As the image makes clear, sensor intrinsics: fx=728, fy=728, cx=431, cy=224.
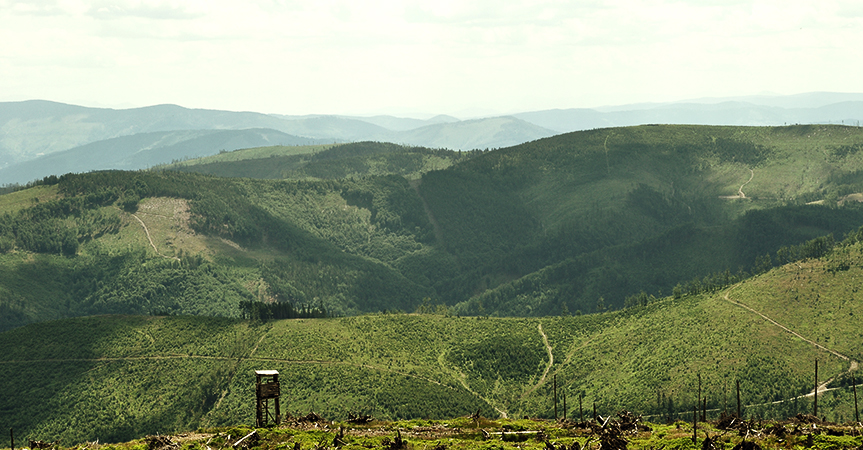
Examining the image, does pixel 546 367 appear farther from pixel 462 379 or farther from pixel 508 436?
pixel 508 436

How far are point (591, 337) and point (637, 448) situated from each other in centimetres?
12872

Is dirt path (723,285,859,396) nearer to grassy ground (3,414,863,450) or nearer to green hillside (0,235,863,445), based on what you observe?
green hillside (0,235,863,445)

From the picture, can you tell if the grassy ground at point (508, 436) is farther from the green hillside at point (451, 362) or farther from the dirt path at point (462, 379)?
the dirt path at point (462, 379)

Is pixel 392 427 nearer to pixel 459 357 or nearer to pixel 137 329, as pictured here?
pixel 459 357

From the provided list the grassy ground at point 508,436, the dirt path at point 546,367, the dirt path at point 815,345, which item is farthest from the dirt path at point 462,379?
the grassy ground at point 508,436

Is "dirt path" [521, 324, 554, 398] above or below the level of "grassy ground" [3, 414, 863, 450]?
below

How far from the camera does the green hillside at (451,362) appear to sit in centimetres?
14550

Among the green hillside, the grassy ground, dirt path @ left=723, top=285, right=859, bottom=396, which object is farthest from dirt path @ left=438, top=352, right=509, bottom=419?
the grassy ground

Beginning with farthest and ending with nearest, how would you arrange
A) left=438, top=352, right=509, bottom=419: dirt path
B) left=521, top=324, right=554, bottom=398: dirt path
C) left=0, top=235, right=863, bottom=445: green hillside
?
left=521, top=324, right=554, bottom=398: dirt path < left=438, top=352, right=509, bottom=419: dirt path < left=0, top=235, right=863, bottom=445: green hillside

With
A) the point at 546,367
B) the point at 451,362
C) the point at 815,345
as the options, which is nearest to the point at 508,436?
the point at 815,345

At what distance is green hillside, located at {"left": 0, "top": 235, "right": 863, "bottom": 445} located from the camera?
14550 centimetres

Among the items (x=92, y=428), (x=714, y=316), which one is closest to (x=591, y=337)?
(x=714, y=316)

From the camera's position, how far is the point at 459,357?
180m

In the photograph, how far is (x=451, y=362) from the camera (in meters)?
177
